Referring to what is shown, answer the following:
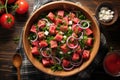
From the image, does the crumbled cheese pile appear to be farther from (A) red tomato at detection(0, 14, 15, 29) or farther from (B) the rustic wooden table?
(A) red tomato at detection(0, 14, 15, 29)

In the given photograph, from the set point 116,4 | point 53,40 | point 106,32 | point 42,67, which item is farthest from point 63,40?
point 116,4

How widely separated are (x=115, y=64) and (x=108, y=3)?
40 cm

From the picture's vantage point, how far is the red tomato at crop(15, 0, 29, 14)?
2037mm

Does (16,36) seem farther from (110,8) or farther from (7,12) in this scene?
(110,8)

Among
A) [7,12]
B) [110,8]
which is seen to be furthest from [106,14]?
[7,12]

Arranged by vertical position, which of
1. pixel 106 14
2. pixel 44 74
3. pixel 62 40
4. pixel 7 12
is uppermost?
pixel 7 12

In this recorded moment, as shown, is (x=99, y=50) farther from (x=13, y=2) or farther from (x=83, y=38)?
(x=13, y=2)

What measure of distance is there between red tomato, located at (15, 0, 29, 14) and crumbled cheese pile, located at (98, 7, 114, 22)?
49 centimetres

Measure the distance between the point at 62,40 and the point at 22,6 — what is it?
0.37 meters

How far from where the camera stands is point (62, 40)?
1.90 m

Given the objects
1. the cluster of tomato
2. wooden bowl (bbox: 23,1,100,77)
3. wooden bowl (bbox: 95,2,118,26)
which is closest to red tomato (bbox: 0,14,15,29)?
the cluster of tomato

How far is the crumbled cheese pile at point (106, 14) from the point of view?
2.00m

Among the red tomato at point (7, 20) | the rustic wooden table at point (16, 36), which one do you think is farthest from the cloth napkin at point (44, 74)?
the red tomato at point (7, 20)

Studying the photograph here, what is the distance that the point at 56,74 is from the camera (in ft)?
6.18
